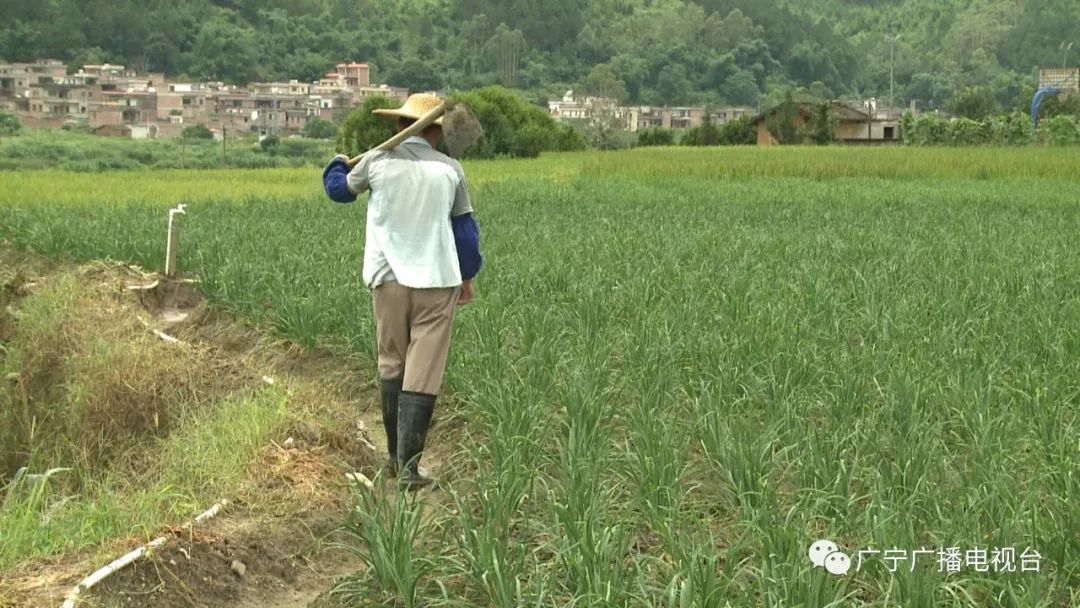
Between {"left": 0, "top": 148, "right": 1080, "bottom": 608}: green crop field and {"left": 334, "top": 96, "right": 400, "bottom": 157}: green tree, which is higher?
{"left": 334, "top": 96, "right": 400, "bottom": 157}: green tree

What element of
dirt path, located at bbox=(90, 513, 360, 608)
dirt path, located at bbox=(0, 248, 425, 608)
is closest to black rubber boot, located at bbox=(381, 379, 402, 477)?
dirt path, located at bbox=(0, 248, 425, 608)

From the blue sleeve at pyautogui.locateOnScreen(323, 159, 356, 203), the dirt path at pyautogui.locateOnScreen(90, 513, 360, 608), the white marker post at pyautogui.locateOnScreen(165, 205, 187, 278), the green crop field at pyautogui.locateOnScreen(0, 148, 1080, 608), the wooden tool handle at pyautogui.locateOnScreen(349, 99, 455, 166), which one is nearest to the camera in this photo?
the green crop field at pyautogui.locateOnScreen(0, 148, 1080, 608)

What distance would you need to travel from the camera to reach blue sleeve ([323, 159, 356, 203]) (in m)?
4.53

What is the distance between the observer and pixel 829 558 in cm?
278

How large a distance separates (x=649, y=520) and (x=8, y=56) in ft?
250

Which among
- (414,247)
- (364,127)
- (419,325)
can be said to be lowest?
(419,325)

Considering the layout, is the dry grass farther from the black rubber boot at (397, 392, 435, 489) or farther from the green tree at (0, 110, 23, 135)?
the green tree at (0, 110, 23, 135)

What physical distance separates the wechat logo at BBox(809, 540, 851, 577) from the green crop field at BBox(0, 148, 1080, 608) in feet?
0.09

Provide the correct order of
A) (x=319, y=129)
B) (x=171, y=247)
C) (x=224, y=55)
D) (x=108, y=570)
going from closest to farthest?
(x=108, y=570)
(x=171, y=247)
(x=319, y=129)
(x=224, y=55)

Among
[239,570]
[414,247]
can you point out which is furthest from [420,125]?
[239,570]

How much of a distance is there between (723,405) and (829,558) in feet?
5.50

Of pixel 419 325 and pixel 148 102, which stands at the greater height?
pixel 148 102

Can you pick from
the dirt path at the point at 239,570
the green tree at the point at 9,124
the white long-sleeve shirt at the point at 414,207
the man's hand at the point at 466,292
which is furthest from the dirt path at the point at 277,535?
the green tree at the point at 9,124

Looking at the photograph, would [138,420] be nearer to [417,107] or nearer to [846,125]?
[417,107]
